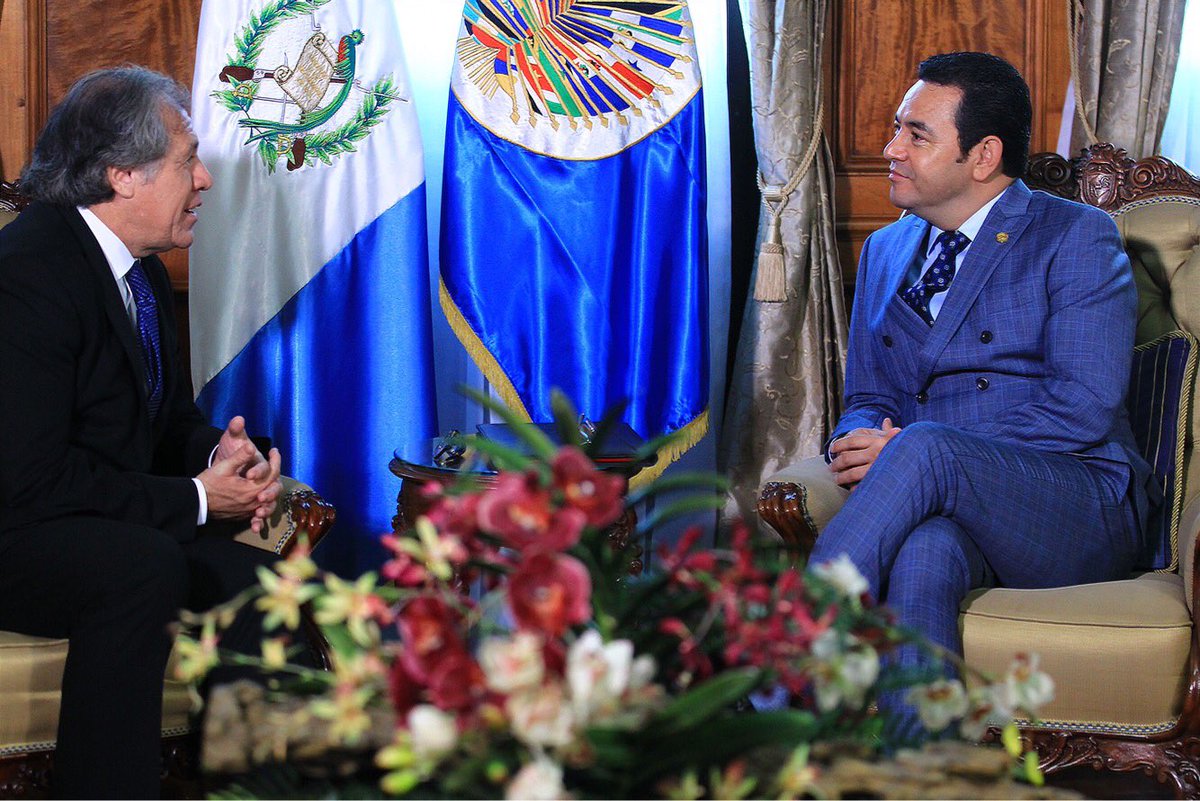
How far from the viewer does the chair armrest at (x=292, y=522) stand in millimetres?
2254

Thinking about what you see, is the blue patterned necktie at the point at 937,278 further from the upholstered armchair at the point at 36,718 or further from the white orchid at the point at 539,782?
the white orchid at the point at 539,782

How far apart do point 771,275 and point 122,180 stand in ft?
5.25

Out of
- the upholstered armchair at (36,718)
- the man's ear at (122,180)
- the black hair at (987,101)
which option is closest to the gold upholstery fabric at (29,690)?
the upholstered armchair at (36,718)

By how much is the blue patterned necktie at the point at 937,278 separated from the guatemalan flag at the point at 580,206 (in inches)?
27.4

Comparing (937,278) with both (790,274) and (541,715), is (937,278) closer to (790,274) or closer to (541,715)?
(790,274)

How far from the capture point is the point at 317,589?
99 cm

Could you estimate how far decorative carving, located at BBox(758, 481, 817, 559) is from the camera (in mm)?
2279

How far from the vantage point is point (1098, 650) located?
6.76 ft

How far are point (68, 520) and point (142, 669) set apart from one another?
278 millimetres

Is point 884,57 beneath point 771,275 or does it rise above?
above

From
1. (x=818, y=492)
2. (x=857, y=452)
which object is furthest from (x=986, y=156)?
(x=818, y=492)

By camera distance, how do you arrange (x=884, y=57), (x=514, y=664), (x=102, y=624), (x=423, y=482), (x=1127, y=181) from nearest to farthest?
1. (x=514, y=664)
2. (x=102, y=624)
3. (x=423, y=482)
4. (x=1127, y=181)
5. (x=884, y=57)

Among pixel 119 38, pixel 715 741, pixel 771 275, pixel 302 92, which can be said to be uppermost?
pixel 119 38

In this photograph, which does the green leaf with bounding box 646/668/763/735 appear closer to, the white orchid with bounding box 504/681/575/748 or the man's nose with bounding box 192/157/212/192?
the white orchid with bounding box 504/681/575/748
